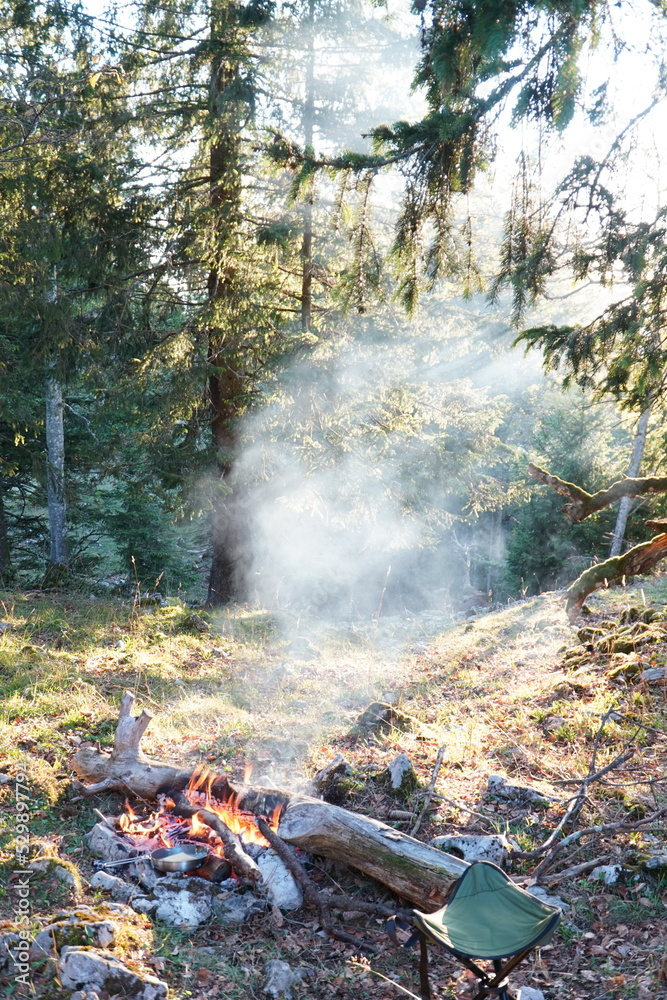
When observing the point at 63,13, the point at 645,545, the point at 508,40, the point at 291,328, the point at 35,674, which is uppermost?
the point at 63,13

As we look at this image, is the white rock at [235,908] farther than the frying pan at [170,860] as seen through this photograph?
No

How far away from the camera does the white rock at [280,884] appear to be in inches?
134

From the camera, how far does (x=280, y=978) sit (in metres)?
2.85

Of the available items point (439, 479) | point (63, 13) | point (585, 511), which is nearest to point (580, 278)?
point (585, 511)

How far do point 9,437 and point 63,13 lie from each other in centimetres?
642

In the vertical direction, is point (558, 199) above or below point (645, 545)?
above

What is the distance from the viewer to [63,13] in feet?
26.5

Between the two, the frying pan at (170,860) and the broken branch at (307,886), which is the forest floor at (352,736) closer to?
the broken branch at (307,886)

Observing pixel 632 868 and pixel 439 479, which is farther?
pixel 439 479

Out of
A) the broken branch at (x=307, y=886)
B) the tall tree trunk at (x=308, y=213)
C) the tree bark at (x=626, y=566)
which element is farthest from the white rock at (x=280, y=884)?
the tall tree trunk at (x=308, y=213)

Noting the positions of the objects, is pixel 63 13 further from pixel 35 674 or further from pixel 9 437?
pixel 35 674

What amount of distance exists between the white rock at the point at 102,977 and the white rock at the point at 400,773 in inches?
80.3

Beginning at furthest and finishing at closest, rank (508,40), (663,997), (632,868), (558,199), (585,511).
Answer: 1. (585,511)
2. (558,199)
3. (632,868)
4. (508,40)
5. (663,997)

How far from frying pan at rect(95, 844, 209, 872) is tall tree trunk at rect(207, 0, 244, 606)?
19.3 ft
